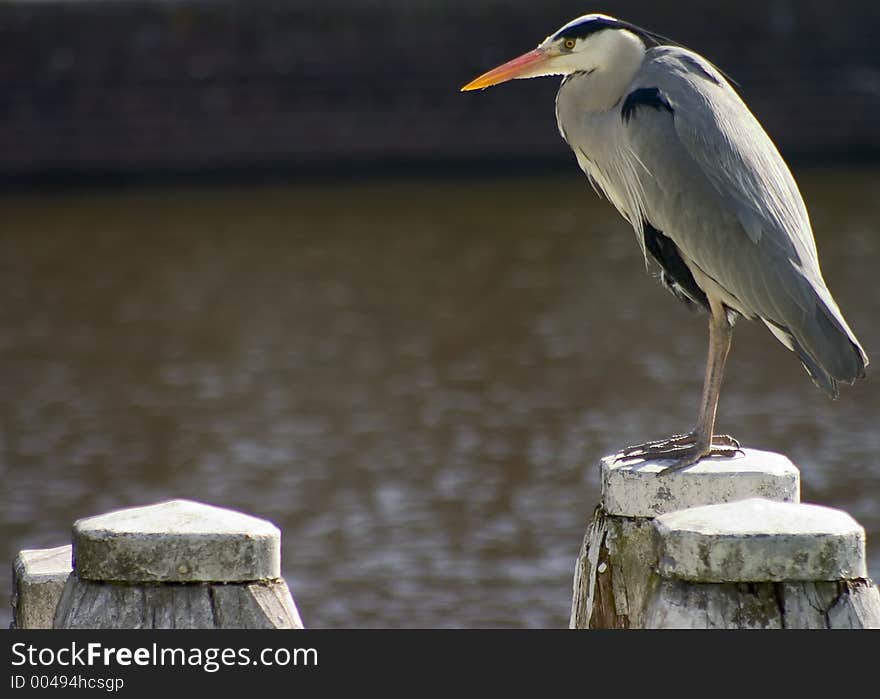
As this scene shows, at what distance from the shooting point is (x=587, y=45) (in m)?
4.90

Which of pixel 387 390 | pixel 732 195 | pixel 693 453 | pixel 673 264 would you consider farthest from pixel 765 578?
pixel 387 390

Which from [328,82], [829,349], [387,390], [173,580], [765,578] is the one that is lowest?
[765,578]

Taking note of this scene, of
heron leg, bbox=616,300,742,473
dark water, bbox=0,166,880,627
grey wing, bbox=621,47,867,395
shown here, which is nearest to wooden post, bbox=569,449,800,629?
heron leg, bbox=616,300,742,473

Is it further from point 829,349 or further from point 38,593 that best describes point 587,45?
point 38,593

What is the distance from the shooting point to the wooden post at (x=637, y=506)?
378cm

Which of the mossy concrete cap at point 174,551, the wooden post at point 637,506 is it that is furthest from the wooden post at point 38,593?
the wooden post at point 637,506

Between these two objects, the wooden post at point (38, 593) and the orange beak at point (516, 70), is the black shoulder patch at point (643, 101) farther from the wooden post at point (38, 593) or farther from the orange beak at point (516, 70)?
the wooden post at point (38, 593)

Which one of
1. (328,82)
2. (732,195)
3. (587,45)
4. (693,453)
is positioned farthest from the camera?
(328,82)

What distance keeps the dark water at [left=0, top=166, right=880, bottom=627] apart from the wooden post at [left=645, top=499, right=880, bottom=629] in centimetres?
569

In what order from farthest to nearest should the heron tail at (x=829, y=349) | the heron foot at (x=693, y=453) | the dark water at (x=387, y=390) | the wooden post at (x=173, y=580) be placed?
the dark water at (x=387, y=390) < the heron tail at (x=829, y=349) < the heron foot at (x=693, y=453) < the wooden post at (x=173, y=580)

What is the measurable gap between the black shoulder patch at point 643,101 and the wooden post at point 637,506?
1.22 metres

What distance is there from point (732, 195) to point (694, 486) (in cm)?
124

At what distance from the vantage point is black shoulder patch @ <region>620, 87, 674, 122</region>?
15.6 feet
